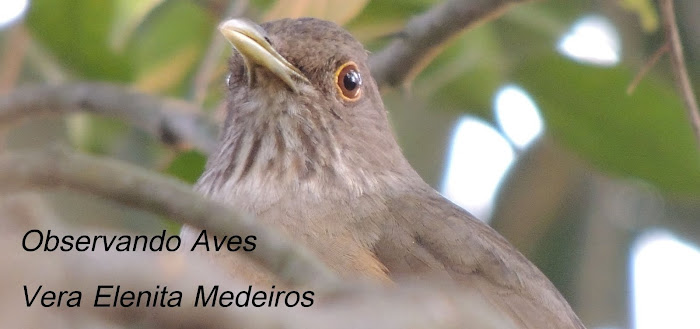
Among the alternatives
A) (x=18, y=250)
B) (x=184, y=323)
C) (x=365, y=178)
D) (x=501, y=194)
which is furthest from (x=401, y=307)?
(x=501, y=194)

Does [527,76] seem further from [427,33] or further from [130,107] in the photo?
[130,107]

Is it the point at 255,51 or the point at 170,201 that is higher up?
the point at 255,51

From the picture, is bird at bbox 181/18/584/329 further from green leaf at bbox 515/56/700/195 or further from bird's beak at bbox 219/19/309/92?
green leaf at bbox 515/56/700/195

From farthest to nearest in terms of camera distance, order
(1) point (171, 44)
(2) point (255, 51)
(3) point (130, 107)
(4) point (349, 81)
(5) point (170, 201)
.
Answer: (1) point (171, 44)
(3) point (130, 107)
(4) point (349, 81)
(2) point (255, 51)
(5) point (170, 201)

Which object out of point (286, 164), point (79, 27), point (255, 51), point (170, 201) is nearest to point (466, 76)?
point (286, 164)

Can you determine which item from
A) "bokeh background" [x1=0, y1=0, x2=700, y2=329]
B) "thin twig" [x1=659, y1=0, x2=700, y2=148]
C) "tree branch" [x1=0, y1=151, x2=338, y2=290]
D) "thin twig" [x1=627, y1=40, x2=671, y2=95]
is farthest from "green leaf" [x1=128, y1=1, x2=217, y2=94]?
"tree branch" [x1=0, y1=151, x2=338, y2=290]

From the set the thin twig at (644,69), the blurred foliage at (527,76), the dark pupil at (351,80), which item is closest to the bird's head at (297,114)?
the dark pupil at (351,80)
